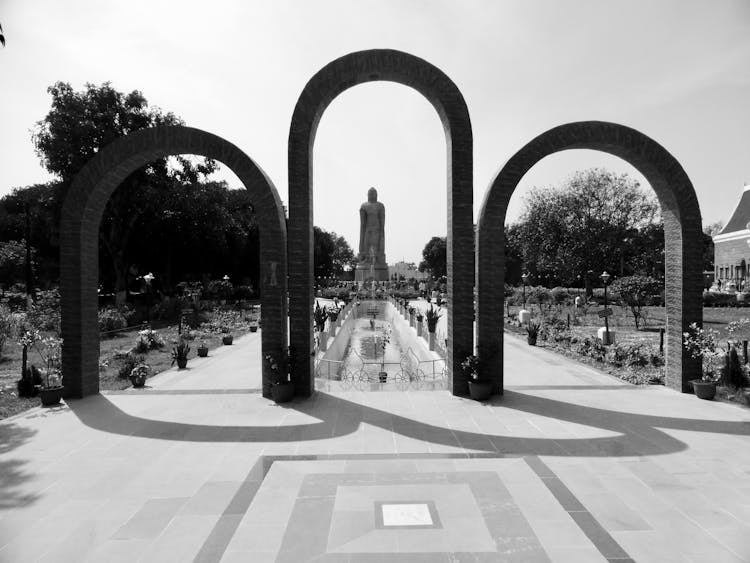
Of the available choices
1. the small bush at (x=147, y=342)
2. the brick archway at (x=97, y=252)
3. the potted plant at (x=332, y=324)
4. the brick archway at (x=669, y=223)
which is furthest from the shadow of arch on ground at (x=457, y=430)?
the potted plant at (x=332, y=324)

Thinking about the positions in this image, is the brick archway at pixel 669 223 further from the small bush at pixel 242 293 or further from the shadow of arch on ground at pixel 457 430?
the small bush at pixel 242 293

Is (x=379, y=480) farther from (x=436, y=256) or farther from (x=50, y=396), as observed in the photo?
(x=436, y=256)

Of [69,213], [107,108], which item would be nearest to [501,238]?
[69,213]

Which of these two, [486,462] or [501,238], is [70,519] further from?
[501,238]

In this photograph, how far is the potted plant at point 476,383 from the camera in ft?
32.0

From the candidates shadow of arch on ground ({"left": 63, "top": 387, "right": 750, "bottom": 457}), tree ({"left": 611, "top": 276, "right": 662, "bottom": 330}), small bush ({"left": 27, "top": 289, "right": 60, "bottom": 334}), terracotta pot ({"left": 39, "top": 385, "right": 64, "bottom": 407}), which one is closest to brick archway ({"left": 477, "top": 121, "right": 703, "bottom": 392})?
shadow of arch on ground ({"left": 63, "top": 387, "right": 750, "bottom": 457})

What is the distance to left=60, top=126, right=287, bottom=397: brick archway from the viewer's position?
10.1 meters

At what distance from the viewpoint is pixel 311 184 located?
33.9 feet

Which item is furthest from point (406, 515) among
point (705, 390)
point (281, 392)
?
point (705, 390)

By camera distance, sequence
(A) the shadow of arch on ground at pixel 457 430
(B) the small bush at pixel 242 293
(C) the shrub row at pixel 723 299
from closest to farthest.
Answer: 1. (A) the shadow of arch on ground at pixel 457 430
2. (C) the shrub row at pixel 723 299
3. (B) the small bush at pixel 242 293

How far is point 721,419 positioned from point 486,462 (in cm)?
525

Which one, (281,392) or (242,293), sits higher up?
(242,293)

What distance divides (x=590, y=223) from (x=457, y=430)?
37047mm

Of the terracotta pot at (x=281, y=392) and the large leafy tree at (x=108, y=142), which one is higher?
the large leafy tree at (x=108, y=142)
